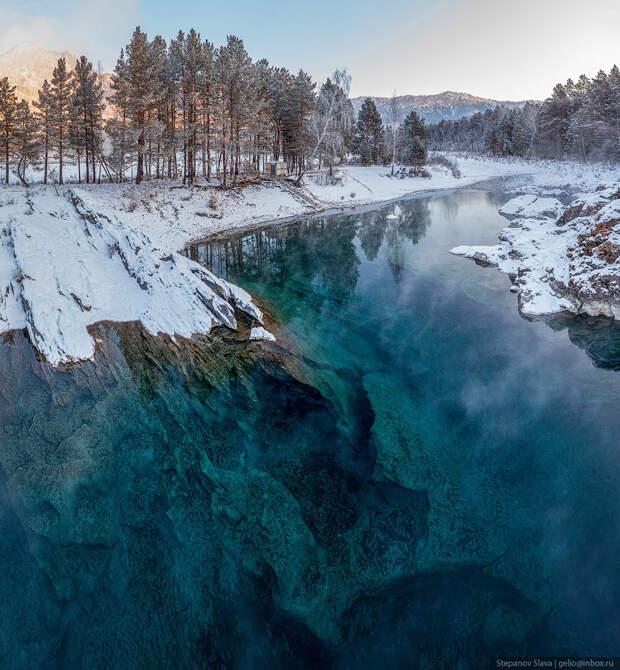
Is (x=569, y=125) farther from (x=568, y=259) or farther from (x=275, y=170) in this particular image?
(x=568, y=259)

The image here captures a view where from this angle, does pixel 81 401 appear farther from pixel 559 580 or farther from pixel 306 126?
pixel 306 126

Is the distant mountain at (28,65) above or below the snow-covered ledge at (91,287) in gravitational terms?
above

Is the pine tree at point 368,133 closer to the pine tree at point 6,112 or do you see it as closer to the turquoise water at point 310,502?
the pine tree at point 6,112

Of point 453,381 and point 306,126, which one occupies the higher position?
point 306,126

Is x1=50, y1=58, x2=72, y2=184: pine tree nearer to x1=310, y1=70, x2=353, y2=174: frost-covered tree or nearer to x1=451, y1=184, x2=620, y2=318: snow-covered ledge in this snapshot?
x1=310, y1=70, x2=353, y2=174: frost-covered tree

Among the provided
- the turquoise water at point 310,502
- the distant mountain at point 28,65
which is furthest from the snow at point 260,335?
the distant mountain at point 28,65

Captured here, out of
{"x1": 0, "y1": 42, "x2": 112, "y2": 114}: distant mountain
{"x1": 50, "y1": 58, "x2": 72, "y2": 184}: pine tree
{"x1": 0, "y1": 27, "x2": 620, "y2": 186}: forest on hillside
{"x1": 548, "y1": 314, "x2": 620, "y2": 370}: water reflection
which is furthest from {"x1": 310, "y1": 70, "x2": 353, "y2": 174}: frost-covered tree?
{"x1": 0, "y1": 42, "x2": 112, "y2": 114}: distant mountain

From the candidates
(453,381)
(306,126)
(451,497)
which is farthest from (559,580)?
(306,126)
